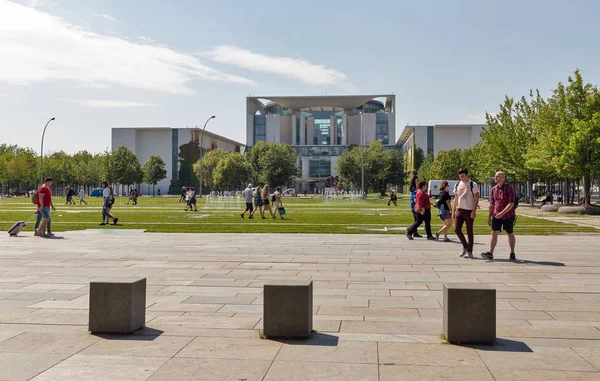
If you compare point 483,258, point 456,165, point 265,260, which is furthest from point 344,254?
point 456,165

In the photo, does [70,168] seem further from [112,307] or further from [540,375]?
[540,375]

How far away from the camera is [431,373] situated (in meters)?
4.63

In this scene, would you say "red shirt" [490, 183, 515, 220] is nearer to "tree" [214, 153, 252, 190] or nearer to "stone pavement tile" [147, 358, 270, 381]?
"stone pavement tile" [147, 358, 270, 381]

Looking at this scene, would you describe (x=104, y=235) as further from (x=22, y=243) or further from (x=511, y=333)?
(x=511, y=333)

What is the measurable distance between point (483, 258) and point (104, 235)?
432 inches

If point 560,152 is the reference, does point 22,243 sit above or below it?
below

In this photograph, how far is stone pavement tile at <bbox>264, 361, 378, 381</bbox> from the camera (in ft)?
14.8

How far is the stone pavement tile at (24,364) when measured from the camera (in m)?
4.55

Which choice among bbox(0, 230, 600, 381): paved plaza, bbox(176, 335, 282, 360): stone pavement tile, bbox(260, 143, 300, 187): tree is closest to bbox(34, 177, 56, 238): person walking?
bbox(0, 230, 600, 381): paved plaza

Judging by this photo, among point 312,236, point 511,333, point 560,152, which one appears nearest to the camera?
point 511,333

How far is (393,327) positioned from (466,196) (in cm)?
679

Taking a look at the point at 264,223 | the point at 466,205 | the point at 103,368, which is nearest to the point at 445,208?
the point at 466,205

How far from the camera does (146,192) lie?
426 ft

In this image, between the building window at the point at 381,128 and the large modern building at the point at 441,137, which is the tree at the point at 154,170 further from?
the building window at the point at 381,128
